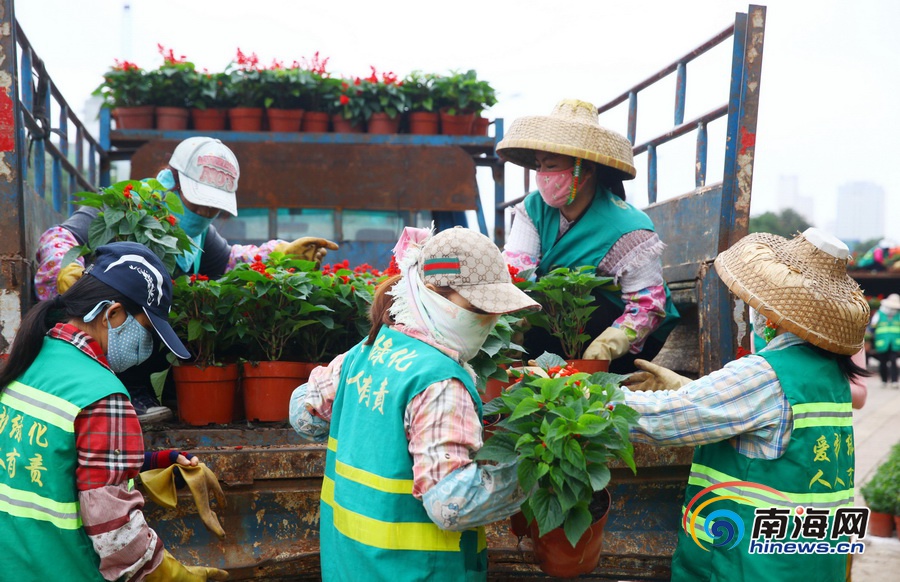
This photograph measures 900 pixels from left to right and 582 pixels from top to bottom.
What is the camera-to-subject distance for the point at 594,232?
12.9 ft

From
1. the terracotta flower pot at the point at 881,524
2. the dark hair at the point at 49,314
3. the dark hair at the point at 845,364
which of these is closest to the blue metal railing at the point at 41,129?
the dark hair at the point at 49,314

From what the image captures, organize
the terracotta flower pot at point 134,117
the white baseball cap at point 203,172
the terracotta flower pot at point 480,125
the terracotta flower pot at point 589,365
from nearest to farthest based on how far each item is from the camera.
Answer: the terracotta flower pot at point 589,365, the white baseball cap at point 203,172, the terracotta flower pot at point 134,117, the terracotta flower pot at point 480,125

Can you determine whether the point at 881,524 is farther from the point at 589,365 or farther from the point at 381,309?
the point at 381,309

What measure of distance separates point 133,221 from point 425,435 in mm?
1969

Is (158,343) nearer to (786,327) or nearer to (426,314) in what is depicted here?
(426,314)

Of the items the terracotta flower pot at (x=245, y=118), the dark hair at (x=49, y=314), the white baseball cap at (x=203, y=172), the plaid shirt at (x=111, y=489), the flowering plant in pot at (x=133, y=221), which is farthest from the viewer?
the terracotta flower pot at (x=245, y=118)

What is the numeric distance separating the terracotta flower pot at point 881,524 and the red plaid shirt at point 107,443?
623cm

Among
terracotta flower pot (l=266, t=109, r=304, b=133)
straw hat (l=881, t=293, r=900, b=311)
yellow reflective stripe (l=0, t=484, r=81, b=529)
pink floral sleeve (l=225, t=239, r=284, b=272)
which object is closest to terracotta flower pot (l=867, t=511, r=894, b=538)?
pink floral sleeve (l=225, t=239, r=284, b=272)

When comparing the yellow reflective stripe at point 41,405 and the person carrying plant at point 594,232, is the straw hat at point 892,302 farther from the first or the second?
the yellow reflective stripe at point 41,405

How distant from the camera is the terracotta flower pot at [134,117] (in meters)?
→ 6.35

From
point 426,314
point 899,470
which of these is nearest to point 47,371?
point 426,314

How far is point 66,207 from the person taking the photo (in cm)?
551

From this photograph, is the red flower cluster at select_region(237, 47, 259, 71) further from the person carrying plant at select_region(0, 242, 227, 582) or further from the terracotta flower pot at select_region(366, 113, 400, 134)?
the person carrying plant at select_region(0, 242, 227, 582)

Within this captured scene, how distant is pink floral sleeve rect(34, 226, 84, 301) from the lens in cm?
325
